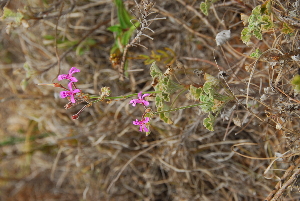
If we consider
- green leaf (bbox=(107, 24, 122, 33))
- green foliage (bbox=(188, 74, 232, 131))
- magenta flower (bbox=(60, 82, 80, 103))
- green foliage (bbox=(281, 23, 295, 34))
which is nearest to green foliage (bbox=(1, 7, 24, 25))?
green leaf (bbox=(107, 24, 122, 33))

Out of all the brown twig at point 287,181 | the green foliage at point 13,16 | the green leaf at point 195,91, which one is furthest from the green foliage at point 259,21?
the green foliage at point 13,16

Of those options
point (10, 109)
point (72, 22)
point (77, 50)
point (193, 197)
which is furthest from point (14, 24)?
point (193, 197)

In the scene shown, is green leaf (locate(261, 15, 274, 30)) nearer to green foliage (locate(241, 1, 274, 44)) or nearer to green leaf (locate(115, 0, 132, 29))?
green foliage (locate(241, 1, 274, 44))

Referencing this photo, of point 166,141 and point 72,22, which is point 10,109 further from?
point 166,141

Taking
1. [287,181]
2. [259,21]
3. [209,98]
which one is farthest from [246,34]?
[287,181]

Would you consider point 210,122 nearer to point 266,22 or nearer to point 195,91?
point 195,91

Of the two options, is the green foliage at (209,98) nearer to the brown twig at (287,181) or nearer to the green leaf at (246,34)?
the green leaf at (246,34)
